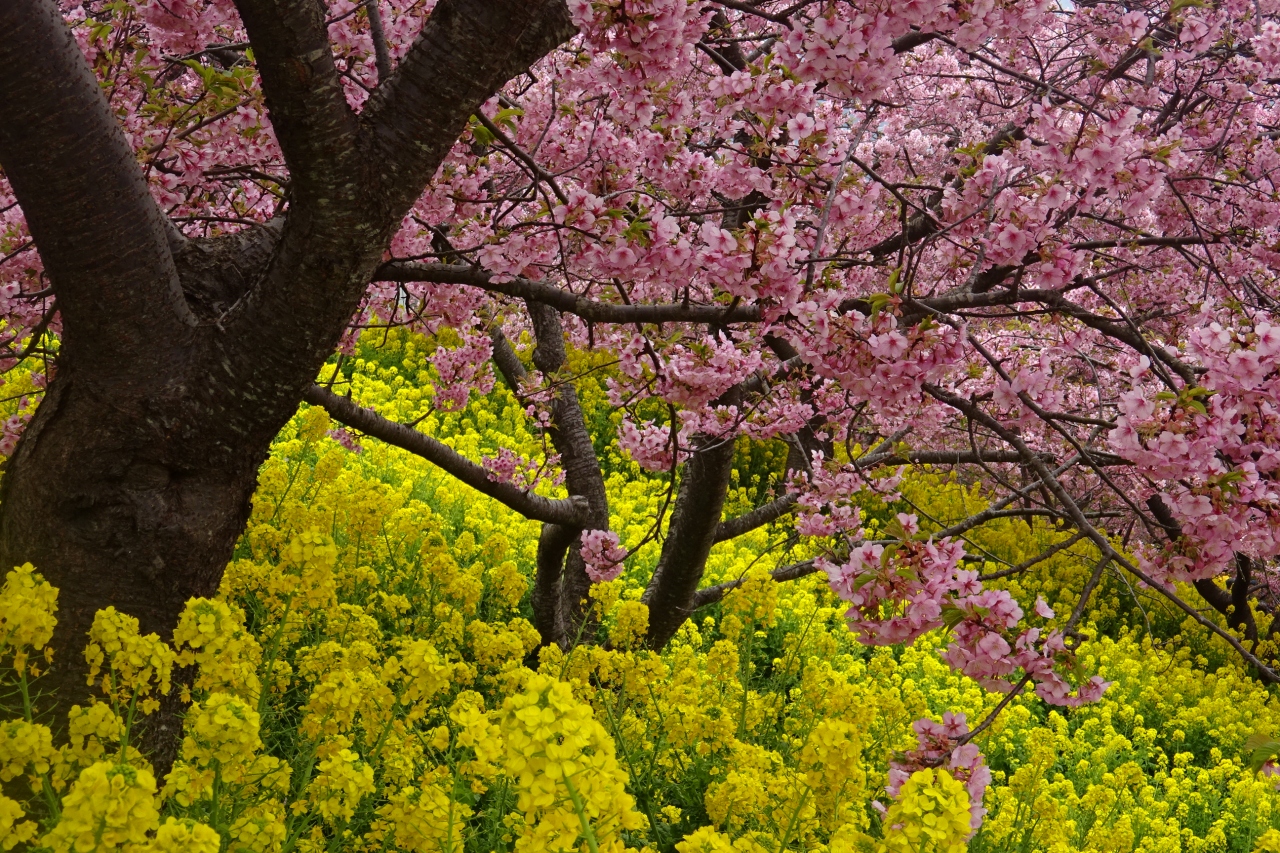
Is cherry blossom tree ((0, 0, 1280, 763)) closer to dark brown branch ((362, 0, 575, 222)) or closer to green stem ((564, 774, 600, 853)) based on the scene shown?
dark brown branch ((362, 0, 575, 222))

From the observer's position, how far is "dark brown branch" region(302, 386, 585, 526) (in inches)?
151

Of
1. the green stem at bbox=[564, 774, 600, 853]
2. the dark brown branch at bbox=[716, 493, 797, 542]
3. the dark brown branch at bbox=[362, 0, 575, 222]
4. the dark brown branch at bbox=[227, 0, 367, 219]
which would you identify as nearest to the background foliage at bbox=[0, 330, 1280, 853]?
the green stem at bbox=[564, 774, 600, 853]

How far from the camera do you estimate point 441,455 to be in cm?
420

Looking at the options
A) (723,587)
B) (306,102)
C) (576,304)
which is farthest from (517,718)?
(723,587)

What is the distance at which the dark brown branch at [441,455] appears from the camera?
151 inches

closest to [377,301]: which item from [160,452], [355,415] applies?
[355,415]

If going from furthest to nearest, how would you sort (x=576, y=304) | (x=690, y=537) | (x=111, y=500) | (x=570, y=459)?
1. (x=570, y=459)
2. (x=690, y=537)
3. (x=576, y=304)
4. (x=111, y=500)

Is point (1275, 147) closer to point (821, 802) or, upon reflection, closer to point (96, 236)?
point (821, 802)

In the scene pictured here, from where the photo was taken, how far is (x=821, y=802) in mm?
3045

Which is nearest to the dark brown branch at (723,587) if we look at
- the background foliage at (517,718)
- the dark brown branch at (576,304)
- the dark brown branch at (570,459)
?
the background foliage at (517,718)

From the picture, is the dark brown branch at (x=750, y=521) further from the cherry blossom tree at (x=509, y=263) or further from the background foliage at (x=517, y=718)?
the cherry blossom tree at (x=509, y=263)

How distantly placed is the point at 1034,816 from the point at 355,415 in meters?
3.59

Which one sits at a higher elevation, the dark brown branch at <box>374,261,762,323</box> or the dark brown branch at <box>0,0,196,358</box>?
the dark brown branch at <box>374,261,762,323</box>

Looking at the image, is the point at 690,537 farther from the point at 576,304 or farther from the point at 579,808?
the point at 579,808
